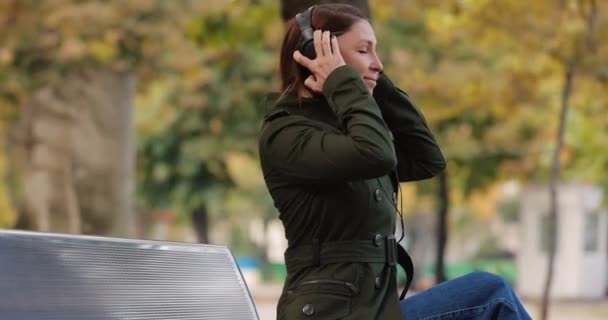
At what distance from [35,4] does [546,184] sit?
59.5 ft

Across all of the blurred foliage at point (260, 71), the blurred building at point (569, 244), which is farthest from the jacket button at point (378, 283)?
the blurred building at point (569, 244)

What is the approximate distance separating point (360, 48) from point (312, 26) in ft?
0.38

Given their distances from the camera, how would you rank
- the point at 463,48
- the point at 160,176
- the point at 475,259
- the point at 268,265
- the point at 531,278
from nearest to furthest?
1. the point at 463,48
2. the point at 160,176
3. the point at 531,278
4. the point at 268,265
5. the point at 475,259

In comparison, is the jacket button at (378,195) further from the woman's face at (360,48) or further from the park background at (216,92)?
the park background at (216,92)

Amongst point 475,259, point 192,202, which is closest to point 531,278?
point 192,202

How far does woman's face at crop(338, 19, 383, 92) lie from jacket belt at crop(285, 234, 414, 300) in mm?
342

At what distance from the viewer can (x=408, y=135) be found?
3.10 m

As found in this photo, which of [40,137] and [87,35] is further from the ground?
[87,35]

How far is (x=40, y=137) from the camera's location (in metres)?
15.8

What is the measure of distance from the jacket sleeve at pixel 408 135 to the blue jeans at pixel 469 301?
0.40 meters

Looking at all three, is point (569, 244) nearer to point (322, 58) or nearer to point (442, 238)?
point (442, 238)

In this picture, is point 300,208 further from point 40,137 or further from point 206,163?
point 206,163

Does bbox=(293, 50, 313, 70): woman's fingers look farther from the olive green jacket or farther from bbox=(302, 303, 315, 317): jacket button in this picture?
bbox=(302, 303, 315, 317): jacket button

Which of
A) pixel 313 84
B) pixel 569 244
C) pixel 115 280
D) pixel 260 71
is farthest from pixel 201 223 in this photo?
pixel 115 280
